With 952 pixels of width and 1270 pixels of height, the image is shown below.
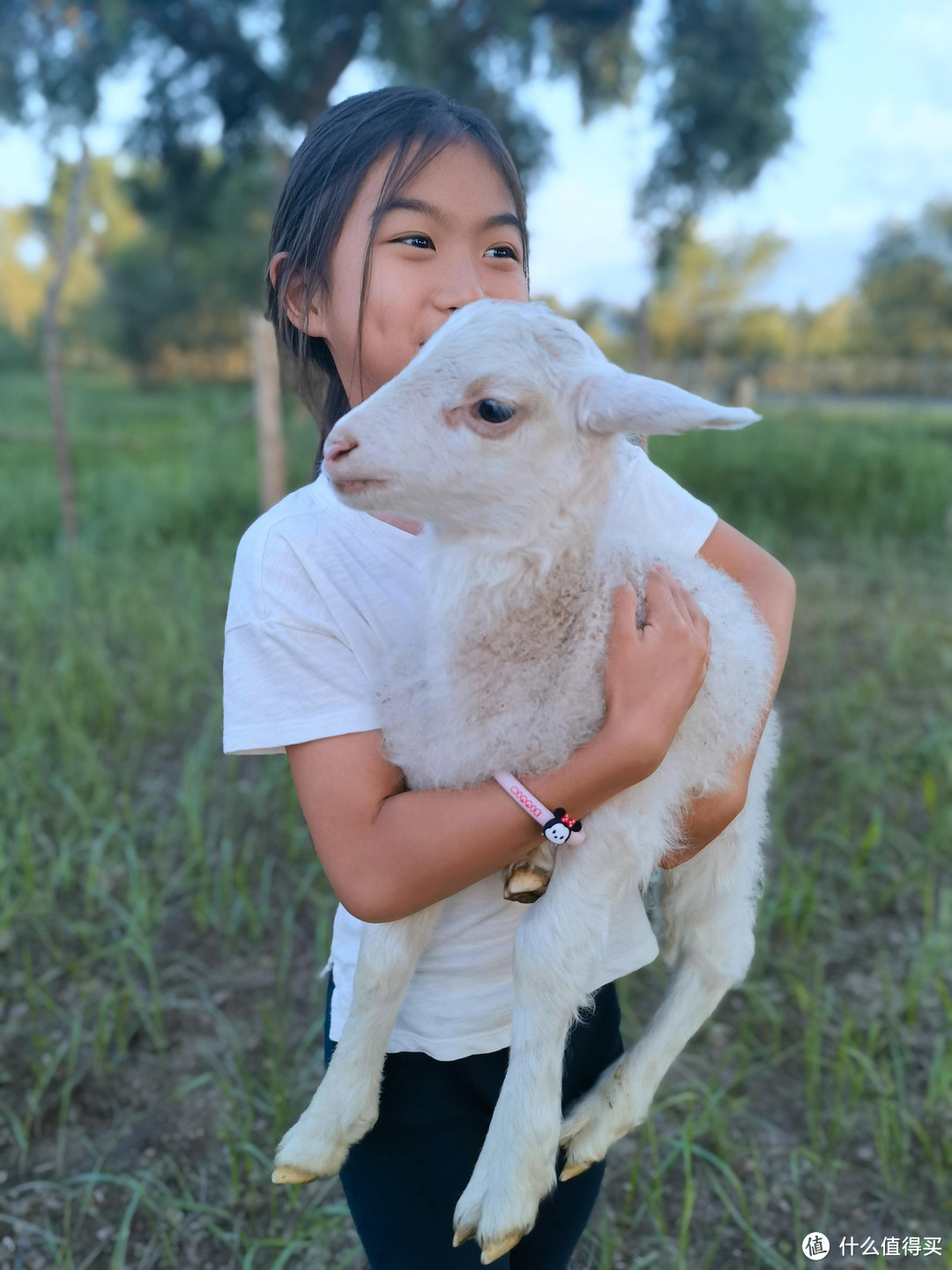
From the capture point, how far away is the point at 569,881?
1010mm

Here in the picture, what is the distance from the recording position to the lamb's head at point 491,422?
94 cm

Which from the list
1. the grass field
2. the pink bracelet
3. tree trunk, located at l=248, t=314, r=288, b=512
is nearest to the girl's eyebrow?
the pink bracelet

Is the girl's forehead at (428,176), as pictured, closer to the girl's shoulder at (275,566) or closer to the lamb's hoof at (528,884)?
the girl's shoulder at (275,566)

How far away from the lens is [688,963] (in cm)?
128

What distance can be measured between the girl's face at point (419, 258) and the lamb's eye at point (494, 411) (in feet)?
0.64

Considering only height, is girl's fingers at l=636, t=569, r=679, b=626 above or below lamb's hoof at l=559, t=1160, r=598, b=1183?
above

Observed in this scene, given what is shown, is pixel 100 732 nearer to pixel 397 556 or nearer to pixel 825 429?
pixel 397 556

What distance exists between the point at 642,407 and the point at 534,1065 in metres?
0.69

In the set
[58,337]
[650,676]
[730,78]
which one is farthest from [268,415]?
[730,78]

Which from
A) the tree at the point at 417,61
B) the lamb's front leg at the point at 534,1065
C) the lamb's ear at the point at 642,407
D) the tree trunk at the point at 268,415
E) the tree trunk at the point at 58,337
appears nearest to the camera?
the lamb's ear at the point at 642,407

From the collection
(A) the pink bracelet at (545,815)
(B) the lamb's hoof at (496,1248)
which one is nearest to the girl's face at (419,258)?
(A) the pink bracelet at (545,815)

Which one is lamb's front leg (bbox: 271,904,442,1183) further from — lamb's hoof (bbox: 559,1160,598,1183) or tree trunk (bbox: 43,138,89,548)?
tree trunk (bbox: 43,138,89,548)

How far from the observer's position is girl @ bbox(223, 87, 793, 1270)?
988mm

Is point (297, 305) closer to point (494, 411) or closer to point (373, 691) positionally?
point (494, 411)
